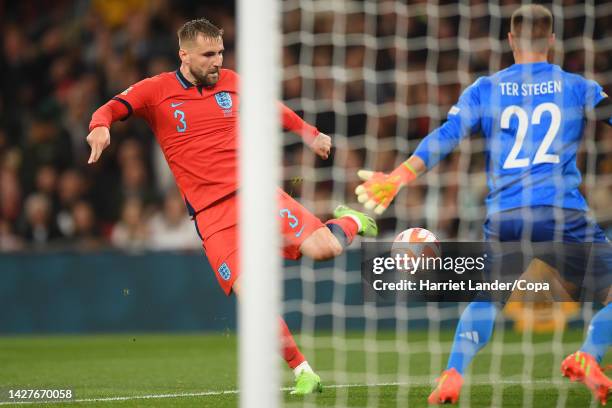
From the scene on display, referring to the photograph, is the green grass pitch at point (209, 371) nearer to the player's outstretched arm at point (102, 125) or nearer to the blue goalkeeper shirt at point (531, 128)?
the blue goalkeeper shirt at point (531, 128)

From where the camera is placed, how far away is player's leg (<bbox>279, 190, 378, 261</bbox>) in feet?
18.9

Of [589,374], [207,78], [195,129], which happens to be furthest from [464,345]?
[207,78]

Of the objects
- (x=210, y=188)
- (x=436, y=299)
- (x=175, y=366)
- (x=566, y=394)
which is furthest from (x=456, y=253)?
(x=175, y=366)

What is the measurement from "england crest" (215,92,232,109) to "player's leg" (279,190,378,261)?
627 millimetres

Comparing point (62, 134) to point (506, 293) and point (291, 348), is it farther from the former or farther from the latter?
point (506, 293)

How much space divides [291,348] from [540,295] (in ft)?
6.59

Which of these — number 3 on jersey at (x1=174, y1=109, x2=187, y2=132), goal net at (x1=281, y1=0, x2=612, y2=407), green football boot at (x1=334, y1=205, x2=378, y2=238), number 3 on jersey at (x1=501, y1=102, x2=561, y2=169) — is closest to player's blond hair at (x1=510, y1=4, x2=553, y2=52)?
number 3 on jersey at (x1=501, y1=102, x2=561, y2=169)

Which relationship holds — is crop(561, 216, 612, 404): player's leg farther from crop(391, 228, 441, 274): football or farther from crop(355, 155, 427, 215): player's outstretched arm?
crop(355, 155, 427, 215): player's outstretched arm

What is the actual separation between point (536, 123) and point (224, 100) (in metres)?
1.82

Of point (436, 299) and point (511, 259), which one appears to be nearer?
point (511, 259)

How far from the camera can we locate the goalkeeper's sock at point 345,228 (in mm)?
5891

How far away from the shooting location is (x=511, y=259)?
213 inches

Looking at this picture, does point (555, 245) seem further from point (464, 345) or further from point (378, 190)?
point (378, 190)

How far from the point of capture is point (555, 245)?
540 cm
